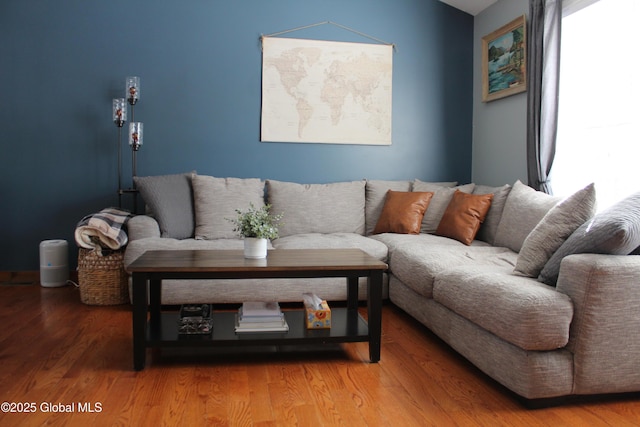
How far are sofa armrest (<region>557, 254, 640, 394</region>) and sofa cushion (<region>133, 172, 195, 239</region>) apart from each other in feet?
8.51

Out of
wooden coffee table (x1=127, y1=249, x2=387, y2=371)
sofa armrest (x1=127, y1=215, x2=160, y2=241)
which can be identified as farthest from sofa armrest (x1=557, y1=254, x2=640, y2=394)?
sofa armrest (x1=127, y1=215, x2=160, y2=241)

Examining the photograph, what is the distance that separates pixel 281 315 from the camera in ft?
8.18

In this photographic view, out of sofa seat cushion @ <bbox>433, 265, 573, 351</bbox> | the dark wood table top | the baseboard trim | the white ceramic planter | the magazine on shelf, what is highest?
the white ceramic planter

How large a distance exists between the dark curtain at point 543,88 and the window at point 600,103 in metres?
0.08

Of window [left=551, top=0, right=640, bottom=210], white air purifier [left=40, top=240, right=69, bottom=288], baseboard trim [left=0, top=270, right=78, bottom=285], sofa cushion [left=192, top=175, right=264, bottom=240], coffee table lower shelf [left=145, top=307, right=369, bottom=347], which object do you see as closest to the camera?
coffee table lower shelf [left=145, top=307, right=369, bottom=347]

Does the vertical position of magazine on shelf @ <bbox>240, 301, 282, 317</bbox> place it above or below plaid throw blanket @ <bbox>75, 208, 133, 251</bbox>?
below

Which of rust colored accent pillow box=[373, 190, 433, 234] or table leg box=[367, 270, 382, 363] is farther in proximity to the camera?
rust colored accent pillow box=[373, 190, 433, 234]

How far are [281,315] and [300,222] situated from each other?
5.01ft

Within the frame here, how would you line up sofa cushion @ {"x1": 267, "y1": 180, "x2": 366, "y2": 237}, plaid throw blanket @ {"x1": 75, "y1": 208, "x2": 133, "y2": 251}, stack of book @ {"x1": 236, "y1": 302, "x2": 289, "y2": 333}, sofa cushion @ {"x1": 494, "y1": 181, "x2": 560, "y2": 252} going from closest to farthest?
stack of book @ {"x1": 236, "y1": 302, "x2": 289, "y2": 333}
sofa cushion @ {"x1": 494, "y1": 181, "x2": 560, "y2": 252}
plaid throw blanket @ {"x1": 75, "y1": 208, "x2": 133, "y2": 251}
sofa cushion @ {"x1": 267, "y1": 180, "x2": 366, "y2": 237}

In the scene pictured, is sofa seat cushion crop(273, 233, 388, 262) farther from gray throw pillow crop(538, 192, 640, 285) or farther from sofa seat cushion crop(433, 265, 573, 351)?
gray throw pillow crop(538, 192, 640, 285)

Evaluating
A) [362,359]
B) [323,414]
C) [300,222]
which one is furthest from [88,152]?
[323,414]

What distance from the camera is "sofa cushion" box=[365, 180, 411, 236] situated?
416cm

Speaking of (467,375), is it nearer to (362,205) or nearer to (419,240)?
(419,240)

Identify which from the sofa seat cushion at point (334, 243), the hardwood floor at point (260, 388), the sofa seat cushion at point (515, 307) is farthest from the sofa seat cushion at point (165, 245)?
the sofa seat cushion at point (515, 307)
